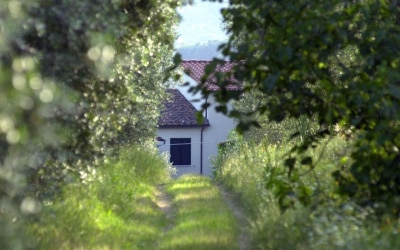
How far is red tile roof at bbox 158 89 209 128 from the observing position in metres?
56.3

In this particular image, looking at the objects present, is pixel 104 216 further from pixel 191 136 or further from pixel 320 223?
pixel 191 136

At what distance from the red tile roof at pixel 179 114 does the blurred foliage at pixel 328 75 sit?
Result: 1725 inches

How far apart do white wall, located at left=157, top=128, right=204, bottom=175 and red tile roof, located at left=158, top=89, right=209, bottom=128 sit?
492mm

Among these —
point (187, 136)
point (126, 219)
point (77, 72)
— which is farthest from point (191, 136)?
point (77, 72)

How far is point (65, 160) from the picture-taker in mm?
12016

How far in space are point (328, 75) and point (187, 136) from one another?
1796 inches

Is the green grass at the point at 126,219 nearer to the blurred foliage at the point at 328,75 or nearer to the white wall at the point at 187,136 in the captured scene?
the blurred foliage at the point at 328,75

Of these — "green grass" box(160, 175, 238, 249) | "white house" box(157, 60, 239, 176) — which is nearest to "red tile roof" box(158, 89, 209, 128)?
"white house" box(157, 60, 239, 176)

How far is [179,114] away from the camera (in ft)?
189

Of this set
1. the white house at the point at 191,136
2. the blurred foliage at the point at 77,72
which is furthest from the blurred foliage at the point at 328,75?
the white house at the point at 191,136

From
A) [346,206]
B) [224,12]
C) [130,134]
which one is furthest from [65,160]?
[130,134]

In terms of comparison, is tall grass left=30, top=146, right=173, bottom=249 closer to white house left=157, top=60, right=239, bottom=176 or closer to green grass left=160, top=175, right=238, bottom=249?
green grass left=160, top=175, right=238, bottom=249

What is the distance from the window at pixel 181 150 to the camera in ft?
187

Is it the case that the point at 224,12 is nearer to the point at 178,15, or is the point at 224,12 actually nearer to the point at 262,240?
the point at 178,15
